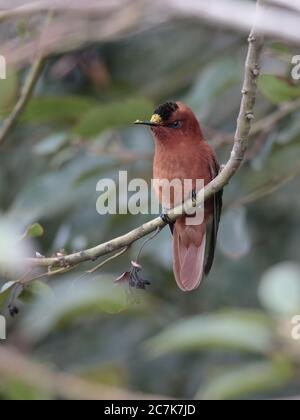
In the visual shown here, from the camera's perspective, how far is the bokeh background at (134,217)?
10.6 ft

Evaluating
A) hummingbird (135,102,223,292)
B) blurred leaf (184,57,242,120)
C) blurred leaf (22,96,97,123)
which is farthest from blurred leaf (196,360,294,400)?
blurred leaf (22,96,97,123)

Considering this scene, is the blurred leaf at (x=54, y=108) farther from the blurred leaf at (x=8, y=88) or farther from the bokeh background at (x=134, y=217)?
the blurred leaf at (x=8, y=88)

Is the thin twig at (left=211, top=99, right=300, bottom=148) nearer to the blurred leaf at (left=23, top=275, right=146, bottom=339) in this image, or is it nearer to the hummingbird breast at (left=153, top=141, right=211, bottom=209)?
the hummingbird breast at (left=153, top=141, right=211, bottom=209)

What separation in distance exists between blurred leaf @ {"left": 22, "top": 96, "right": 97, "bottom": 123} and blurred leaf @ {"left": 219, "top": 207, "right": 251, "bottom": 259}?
0.84 meters

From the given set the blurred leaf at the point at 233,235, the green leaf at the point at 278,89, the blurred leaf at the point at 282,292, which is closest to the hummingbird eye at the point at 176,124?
the green leaf at the point at 278,89

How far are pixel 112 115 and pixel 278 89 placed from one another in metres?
0.78

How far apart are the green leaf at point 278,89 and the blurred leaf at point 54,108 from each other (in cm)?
98

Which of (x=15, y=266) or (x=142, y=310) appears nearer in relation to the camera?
(x=15, y=266)

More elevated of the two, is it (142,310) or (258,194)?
(258,194)

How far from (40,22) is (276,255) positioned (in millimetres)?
1801

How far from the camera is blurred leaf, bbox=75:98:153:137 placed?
13.7 feet

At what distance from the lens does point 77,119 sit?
4609 millimetres
